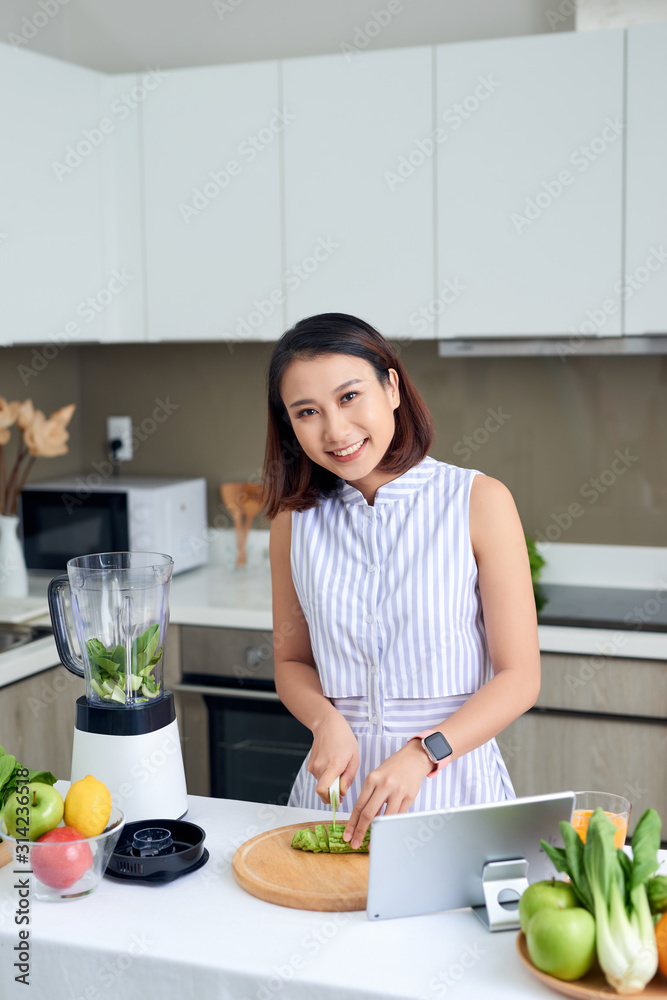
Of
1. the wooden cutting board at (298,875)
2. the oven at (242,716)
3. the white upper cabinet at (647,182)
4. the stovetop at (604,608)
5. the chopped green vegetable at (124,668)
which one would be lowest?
the oven at (242,716)

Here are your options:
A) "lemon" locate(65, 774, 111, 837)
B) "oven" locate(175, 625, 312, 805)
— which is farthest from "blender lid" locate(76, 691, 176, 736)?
"oven" locate(175, 625, 312, 805)

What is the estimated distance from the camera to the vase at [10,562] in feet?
8.68

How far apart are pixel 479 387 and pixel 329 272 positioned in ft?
1.90

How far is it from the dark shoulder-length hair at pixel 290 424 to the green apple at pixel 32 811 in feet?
1.92

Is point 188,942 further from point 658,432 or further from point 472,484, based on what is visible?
point 658,432

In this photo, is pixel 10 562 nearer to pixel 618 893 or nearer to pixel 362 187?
pixel 362 187

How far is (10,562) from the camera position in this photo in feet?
8.67

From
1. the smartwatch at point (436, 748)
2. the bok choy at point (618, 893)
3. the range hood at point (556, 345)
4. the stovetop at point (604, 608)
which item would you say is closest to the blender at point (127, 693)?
the smartwatch at point (436, 748)

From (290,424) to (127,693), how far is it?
480mm

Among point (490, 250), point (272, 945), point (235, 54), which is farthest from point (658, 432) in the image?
point (272, 945)

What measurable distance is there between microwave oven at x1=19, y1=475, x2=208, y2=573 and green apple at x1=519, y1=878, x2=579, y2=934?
77.4 inches

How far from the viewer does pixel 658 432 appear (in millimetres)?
2695

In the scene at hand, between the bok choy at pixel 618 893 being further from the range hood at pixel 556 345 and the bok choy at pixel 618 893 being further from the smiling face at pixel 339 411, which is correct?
the range hood at pixel 556 345

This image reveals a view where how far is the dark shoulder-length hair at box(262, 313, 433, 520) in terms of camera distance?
1.37 metres
